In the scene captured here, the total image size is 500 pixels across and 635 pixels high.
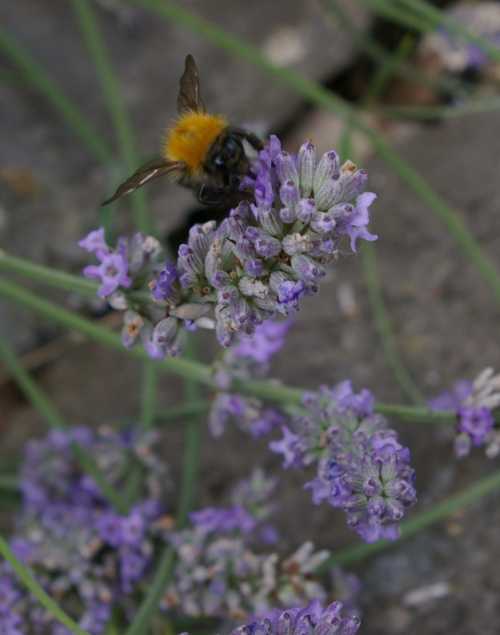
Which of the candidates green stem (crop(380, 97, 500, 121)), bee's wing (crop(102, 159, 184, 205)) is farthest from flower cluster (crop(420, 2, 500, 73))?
bee's wing (crop(102, 159, 184, 205))

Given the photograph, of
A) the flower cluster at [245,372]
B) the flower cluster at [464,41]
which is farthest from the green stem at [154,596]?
the flower cluster at [464,41]

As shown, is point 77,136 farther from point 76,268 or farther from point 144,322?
point 144,322

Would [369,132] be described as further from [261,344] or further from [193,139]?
[193,139]

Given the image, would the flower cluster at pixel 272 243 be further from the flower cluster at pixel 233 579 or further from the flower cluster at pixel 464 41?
the flower cluster at pixel 464 41

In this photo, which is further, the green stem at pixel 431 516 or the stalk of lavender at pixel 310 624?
the green stem at pixel 431 516

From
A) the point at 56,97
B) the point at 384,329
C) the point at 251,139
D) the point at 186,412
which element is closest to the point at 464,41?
the point at 384,329

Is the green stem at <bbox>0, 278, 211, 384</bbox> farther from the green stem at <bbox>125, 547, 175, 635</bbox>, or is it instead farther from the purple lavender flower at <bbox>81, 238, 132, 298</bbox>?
the green stem at <bbox>125, 547, 175, 635</bbox>
